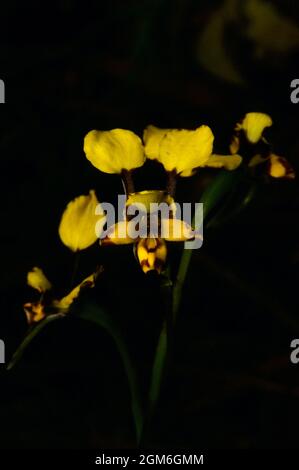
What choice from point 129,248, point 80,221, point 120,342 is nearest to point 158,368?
point 120,342

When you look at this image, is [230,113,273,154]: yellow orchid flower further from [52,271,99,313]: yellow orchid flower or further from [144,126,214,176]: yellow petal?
[52,271,99,313]: yellow orchid flower

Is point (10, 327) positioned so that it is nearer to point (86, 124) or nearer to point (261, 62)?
point (86, 124)

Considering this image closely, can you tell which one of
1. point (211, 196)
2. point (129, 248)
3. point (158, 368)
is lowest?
point (158, 368)

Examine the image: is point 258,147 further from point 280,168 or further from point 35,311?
point 35,311

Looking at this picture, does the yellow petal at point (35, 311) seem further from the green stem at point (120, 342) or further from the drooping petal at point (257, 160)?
the drooping petal at point (257, 160)

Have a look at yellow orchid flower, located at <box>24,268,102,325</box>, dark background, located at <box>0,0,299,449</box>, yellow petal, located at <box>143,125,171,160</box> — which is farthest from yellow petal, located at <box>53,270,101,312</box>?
dark background, located at <box>0,0,299,449</box>

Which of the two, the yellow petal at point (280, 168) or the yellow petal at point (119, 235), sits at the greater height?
the yellow petal at point (280, 168)

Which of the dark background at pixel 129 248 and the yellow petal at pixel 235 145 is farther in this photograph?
the dark background at pixel 129 248

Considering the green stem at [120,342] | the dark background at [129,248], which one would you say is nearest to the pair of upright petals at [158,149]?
the green stem at [120,342]
